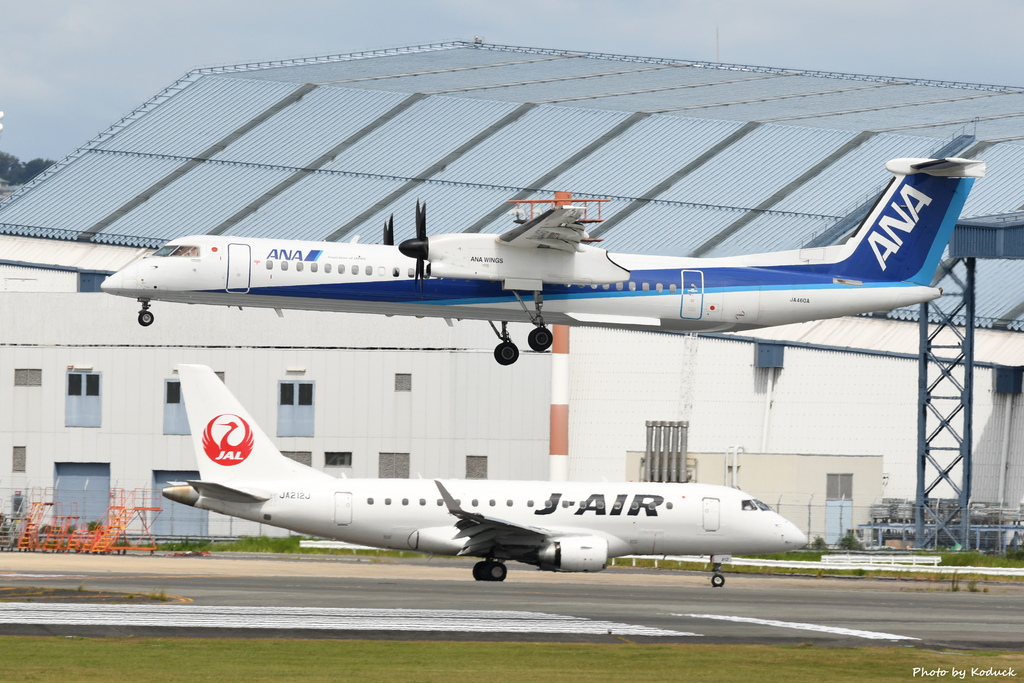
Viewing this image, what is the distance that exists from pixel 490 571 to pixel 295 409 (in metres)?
26.0

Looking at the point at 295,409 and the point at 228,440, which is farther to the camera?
the point at 295,409

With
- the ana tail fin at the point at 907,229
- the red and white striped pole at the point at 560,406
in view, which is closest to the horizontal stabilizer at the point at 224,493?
the ana tail fin at the point at 907,229

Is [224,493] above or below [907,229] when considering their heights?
below

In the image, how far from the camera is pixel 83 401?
6969 cm

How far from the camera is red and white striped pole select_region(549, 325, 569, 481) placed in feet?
225

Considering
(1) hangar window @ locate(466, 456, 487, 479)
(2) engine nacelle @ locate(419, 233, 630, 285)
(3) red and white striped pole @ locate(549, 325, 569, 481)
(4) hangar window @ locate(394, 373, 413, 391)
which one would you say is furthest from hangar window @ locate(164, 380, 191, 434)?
(2) engine nacelle @ locate(419, 233, 630, 285)

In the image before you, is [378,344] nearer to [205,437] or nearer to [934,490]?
[205,437]

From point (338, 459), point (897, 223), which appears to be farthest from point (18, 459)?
point (897, 223)

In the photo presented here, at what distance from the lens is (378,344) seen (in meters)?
69.4

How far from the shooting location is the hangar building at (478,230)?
67.0 meters

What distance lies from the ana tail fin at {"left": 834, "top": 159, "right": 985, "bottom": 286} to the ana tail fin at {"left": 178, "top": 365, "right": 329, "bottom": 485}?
58.7 ft

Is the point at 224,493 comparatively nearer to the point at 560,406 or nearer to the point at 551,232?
the point at 551,232

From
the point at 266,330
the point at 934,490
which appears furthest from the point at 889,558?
the point at 266,330

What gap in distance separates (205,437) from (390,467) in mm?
22138
